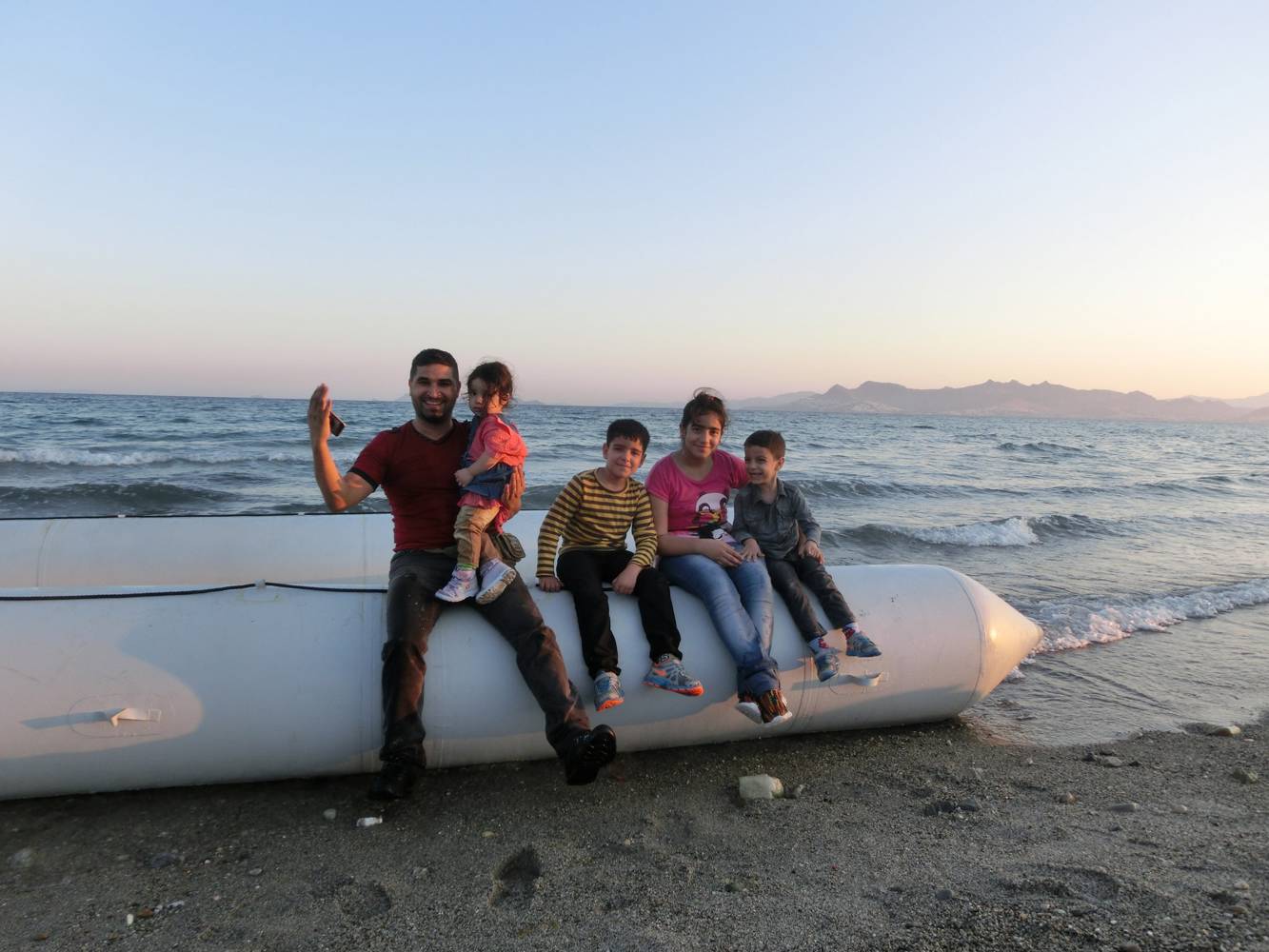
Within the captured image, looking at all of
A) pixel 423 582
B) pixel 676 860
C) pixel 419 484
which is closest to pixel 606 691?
pixel 676 860

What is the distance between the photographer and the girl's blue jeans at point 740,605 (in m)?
3.40

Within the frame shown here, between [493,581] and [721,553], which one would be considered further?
[721,553]

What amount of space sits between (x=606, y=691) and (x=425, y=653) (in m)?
0.77

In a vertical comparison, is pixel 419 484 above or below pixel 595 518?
above

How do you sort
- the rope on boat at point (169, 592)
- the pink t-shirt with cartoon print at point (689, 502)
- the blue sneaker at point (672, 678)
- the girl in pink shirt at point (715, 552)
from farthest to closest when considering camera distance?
the pink t-shirt with cartoon print at point (689, 502) < the girl in pink shirt at point (715, 552) < the blue sneaker at point (672, 678) < the rope on boat at point (169, 592)

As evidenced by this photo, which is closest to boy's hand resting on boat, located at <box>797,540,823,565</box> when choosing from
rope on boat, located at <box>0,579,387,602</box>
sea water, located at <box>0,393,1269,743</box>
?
sea water, located at <box>0,393,1269,743</box>

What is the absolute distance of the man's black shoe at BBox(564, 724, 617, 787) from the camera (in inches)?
114

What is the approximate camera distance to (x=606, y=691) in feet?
10.5

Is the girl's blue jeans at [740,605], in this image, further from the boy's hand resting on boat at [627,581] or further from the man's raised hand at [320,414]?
the man's raised hand at [320,414]

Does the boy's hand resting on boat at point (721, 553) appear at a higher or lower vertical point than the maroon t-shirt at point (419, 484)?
lower

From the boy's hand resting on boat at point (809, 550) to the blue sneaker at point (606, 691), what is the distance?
4.14ft

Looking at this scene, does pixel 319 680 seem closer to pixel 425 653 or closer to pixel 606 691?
pixel 425 653

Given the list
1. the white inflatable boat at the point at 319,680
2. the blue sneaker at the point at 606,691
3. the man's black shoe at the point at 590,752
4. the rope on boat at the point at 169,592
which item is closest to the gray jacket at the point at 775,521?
the white inflatable boat at the point at 319,680

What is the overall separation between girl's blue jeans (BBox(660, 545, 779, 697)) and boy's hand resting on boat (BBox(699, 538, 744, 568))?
3cm
